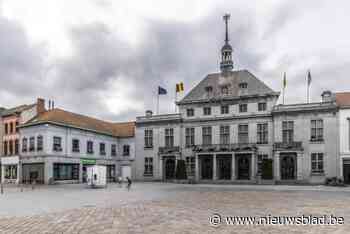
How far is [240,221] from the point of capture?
12.8m

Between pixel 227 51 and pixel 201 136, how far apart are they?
48.6ft

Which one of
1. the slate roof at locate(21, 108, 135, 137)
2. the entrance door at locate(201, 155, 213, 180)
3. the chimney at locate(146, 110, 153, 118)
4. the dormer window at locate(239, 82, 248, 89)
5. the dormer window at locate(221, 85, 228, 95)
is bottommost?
the entrance door at locate(201, 155, 213, 180)

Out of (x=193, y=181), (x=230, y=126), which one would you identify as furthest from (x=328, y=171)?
(x=193, y=181)

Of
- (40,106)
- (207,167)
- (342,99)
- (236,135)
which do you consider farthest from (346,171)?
(40,106)

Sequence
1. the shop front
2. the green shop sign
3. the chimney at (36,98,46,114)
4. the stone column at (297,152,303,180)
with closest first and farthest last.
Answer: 1. the stone column at (297,152,303,180)
2. the shop front
3. the chimney at (36,98,46,114)
4. the green shop sign

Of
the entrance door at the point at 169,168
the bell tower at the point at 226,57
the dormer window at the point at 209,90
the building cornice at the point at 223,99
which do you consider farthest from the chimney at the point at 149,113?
the bell tower at the point at 226,57

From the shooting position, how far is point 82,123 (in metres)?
53.6

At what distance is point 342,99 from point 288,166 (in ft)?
35.9

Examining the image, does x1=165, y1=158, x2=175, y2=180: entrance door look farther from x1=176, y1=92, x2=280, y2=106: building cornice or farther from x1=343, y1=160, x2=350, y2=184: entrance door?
x1=343, y1=160, x2=350, y2=184: entrance door

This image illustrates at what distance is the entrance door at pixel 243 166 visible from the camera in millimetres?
47188

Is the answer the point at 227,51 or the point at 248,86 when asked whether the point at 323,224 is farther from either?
the point at 227,51

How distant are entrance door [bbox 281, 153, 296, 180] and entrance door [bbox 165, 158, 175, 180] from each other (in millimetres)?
15426

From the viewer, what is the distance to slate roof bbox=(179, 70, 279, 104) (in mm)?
49031

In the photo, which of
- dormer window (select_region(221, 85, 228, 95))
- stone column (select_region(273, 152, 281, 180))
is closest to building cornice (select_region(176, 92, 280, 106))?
dormer window (select_region(221, 85, 228, 95))
